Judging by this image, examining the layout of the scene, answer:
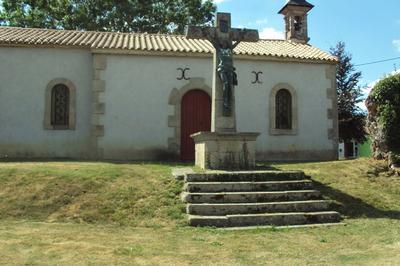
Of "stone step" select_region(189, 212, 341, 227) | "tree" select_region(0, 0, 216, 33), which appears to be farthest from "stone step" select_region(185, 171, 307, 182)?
"tree" select_region(0, 0, 216, 33)

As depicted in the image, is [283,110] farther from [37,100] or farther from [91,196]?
[91,196]

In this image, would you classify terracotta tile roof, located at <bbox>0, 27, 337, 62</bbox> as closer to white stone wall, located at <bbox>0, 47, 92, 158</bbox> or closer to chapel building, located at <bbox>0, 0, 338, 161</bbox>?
chapel building, located at <bbox>0, 0, 338, 161</bbox>

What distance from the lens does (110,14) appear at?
28047 mm

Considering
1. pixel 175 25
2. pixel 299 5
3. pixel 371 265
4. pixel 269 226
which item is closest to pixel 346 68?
pixel 299 5

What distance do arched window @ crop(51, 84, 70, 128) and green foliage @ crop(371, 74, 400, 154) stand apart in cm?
1002

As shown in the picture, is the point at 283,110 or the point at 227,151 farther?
the point at 283,110

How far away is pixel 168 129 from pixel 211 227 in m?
8.42

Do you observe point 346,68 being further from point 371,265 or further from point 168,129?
point 371,265

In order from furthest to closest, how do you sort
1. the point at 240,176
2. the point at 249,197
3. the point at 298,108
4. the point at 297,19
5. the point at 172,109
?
the point at 297,19, the point at 298,108, the point at 172,109, the point at 240,176, the point at 249,197

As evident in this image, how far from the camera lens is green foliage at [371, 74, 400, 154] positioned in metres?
12.1

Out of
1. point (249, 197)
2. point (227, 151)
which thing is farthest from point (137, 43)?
point (249, 197)

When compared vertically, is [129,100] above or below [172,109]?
above

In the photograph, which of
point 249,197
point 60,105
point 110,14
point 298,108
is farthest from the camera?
point 110,14

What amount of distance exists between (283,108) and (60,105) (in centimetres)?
815
